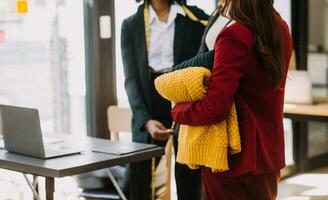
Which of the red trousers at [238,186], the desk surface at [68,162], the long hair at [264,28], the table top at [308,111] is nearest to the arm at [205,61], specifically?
the long hair at [264,28]

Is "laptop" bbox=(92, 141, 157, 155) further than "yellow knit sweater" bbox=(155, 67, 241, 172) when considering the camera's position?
Yes

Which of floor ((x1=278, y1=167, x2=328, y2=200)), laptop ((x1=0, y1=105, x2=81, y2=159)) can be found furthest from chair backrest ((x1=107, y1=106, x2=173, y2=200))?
floor ((x1=278, y1=167, x2=328, y2=200))

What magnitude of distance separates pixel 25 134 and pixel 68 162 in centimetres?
26

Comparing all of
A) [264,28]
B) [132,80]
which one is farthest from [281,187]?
[264,28]

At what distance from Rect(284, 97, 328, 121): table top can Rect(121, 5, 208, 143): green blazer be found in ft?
3.87

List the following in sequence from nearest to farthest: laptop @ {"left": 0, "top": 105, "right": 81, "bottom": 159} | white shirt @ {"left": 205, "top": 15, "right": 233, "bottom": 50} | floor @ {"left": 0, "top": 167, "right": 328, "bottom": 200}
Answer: white shirt @ {"left": 205, "top": 15, "right": 233, "bottom": 50} < laptop @ {"left": 0, "top": 105, "right": 81, "bottom": 159} < floor @ {"left": 0, "top": 167, "right": 328, "bottom": 200}

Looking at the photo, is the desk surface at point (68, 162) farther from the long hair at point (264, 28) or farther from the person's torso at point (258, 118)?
the long hair at point (264, 28)

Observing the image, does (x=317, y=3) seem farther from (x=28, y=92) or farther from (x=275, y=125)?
(x=275, y=125)

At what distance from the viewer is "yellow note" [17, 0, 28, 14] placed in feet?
15.4

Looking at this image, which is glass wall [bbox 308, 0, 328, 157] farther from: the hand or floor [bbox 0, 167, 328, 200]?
the hand

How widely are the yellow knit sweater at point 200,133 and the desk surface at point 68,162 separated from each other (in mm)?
570

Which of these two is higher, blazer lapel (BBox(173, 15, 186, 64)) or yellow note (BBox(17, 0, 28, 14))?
yellow note (BBox(17, 0, 28, 14))

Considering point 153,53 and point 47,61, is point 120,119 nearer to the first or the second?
point 153,53

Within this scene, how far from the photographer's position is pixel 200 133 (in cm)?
249
